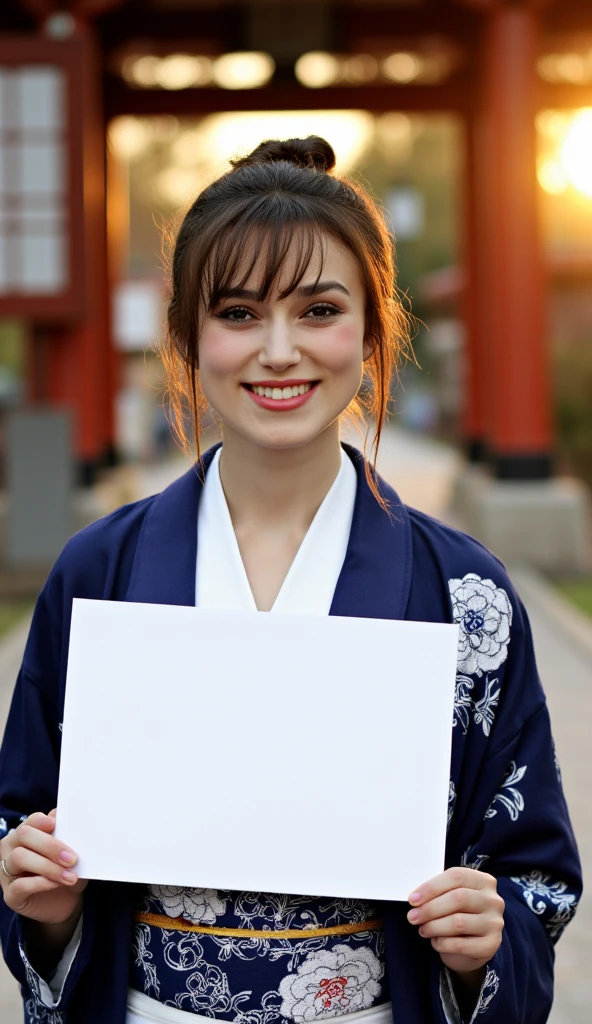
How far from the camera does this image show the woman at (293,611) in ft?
4.44

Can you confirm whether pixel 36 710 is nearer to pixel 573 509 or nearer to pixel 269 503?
pixel 269 503

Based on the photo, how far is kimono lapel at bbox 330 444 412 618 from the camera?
1401 mm

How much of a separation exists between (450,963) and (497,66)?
885cm

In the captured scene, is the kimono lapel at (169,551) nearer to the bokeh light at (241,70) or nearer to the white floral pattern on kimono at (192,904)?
the white floral pattern on kimono at (192,904)

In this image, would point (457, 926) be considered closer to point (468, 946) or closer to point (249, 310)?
point (468, 946)

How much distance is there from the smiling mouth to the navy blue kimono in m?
0.17

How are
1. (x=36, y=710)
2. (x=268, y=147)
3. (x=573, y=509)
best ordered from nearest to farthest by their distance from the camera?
(x=36, y=710)
(x=268, y=147)
(x=573, y=509)

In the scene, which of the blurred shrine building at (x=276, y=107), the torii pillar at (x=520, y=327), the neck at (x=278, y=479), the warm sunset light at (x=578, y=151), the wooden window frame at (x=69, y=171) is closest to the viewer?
the neck at (x=278, y=479)

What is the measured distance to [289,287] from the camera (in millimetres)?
1356

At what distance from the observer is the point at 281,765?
4.28 ft

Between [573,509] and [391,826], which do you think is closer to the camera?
[391,826]

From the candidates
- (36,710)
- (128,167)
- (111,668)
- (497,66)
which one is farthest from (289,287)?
(128,167)

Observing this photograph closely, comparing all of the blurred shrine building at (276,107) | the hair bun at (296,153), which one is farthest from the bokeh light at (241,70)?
the hair bun at (296,153)

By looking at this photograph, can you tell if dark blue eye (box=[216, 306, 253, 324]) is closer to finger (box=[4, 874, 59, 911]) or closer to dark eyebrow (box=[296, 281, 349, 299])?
dark eyebrow (box=[296, 281, 349, 299])
